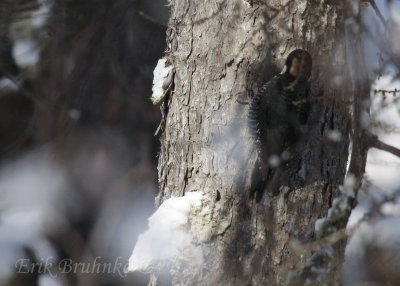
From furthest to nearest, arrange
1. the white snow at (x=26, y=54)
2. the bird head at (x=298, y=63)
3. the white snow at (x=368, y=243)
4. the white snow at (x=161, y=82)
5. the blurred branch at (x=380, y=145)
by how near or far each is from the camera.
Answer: the white snow at (x=26, y=54), the white snow at (x=368, y=243), the white snow at (x=161, y=82), the bird head at (x=298, y=63), the blurred branch at (x=380, y=145)

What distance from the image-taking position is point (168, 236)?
4.40 feet

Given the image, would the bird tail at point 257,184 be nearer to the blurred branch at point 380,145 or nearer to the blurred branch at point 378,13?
the blurred branch at point 380,145

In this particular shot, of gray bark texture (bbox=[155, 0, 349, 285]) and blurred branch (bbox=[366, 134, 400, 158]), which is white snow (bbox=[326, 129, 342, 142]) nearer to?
gray bark texture (bbox=[155, 0, 349, 285])

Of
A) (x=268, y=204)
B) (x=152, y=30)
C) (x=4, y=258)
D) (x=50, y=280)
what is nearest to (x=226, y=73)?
(x=268, y=204)

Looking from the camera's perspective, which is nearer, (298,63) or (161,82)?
(298,63)

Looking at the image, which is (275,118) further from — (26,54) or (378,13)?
(26,54)

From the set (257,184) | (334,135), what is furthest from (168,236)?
(334,135)

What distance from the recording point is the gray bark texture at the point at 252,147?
1.28 metres

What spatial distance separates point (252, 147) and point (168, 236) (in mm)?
401

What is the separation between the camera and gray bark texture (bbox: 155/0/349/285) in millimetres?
1277

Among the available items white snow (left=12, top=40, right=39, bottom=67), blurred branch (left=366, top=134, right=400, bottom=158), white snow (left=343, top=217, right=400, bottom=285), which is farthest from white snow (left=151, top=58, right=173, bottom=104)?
white snow (left=12, top=40, right=39, bottom=67)

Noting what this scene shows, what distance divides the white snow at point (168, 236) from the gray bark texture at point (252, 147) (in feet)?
0.12

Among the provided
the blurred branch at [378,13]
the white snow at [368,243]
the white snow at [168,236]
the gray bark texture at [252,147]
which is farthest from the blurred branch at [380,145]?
the white snow at [368,243]

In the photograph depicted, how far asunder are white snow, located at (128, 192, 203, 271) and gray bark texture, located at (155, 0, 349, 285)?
4cm
